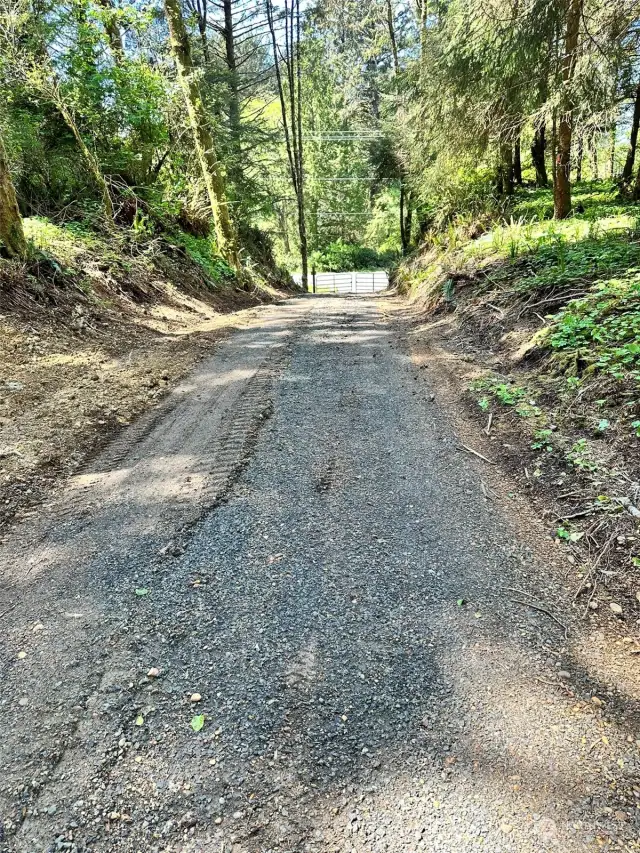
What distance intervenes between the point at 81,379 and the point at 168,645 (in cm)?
317

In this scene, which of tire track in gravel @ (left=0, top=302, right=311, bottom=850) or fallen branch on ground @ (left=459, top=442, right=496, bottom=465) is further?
fallen branch on ground @ (left=459, top=442, right=496, bottom=465)

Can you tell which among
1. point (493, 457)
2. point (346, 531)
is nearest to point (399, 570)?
point (346, 531)

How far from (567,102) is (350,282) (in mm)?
20743

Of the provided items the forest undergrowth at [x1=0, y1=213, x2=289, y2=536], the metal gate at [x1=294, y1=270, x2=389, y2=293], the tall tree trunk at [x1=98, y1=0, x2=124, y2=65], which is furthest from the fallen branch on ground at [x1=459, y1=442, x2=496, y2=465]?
the metal gate at [x1=294, y1=270, x2=389, y2=293]

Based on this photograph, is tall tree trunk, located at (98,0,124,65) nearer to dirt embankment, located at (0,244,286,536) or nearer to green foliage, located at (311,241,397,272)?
dirt embankment, located at (0,244,286,536)

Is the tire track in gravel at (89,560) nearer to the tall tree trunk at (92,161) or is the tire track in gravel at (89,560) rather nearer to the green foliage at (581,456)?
the green foliage at (581,456)

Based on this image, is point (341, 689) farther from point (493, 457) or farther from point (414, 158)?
point (414, 158)

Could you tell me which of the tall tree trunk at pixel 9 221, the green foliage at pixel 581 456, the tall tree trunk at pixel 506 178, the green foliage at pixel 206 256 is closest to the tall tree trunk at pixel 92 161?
the green foliage at pixel 206 256

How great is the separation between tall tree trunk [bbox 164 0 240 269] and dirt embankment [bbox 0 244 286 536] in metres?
3.18

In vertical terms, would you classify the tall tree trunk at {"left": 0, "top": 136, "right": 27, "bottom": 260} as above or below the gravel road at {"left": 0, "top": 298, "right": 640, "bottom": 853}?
above

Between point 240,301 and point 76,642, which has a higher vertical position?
point 240,301

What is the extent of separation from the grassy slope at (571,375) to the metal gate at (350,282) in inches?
762

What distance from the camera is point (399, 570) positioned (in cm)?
200

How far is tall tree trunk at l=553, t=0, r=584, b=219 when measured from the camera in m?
5.88
